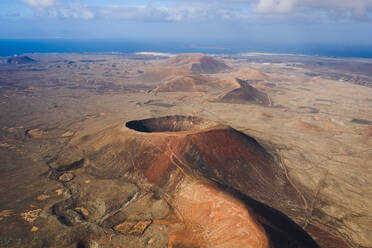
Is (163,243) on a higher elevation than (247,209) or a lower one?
lower

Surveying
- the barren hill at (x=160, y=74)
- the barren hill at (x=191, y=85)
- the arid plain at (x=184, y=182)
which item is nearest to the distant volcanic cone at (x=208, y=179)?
the arid plain at (x=184, y=182)

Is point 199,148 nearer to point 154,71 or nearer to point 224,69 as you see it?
point 154,71

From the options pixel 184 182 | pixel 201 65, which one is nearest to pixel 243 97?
pixel 184 182

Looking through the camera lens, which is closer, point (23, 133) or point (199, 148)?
point (199, 148)

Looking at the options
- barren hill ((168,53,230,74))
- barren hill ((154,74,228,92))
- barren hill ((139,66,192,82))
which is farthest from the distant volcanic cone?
barren hill ((168,53,230,74))

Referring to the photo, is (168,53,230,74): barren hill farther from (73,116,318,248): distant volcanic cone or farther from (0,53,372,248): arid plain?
(73,116,318,248): distant volcanic cone

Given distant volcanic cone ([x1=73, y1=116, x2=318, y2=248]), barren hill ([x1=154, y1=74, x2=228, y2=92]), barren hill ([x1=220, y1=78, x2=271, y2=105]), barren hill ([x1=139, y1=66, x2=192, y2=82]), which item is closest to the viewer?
distant volcanic cone ([x1=73, y1=116, x2=318, y2=248])

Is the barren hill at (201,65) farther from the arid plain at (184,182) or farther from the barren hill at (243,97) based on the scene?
the arid plain at (184,182)

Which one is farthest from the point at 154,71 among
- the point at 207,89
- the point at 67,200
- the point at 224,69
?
the point at 67,200
